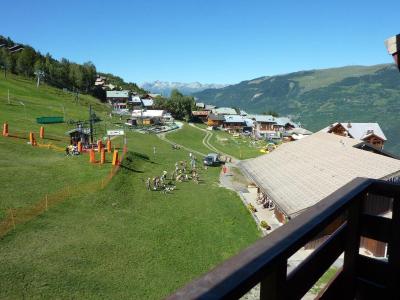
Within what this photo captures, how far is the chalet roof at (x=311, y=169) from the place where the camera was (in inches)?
1155

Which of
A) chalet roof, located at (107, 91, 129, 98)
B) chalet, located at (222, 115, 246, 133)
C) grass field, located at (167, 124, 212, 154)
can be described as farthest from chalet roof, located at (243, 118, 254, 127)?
chalet roof, located at (107, 91, 129, 98)

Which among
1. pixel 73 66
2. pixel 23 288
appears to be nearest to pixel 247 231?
pixel 23 288

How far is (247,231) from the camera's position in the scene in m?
33.1

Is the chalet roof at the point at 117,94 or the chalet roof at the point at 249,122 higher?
the chalet roof at the point at 117,94

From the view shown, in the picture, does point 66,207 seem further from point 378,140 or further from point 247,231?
point 378,140

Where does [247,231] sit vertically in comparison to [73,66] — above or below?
below

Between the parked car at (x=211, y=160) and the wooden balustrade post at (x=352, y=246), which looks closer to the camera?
the wooden balustrade post at (x=352, y=246)

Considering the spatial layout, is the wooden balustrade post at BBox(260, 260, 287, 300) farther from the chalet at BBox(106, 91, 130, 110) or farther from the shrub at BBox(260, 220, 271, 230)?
the chalet at BBox(106, 91, 130, 110)

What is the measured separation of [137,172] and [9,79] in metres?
79.6

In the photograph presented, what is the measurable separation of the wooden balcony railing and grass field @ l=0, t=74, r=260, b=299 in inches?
630

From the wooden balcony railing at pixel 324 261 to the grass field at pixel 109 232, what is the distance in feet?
Result: 52.5

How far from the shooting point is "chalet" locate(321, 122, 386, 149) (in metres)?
71.4

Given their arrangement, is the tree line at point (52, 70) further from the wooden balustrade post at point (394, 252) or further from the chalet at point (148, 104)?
the wooden balustrade post at point (394, 252)

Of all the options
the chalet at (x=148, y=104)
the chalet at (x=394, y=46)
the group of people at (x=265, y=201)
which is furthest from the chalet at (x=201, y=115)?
the chalet at (x=394, y=46)
